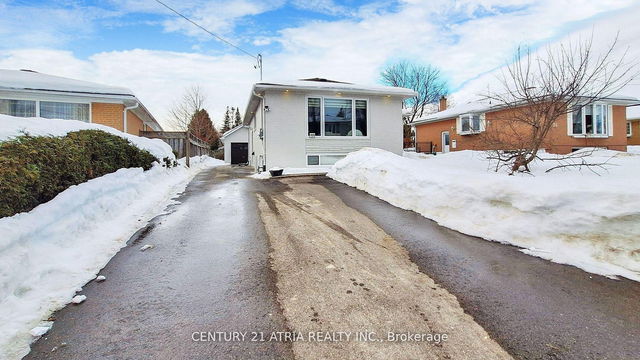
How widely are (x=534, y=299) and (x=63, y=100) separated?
56.0 feet

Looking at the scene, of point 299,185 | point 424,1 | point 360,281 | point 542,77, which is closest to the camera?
point 360,281

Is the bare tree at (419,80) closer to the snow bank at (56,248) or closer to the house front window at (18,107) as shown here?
the house front window at (18,107)

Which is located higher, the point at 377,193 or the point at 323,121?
the point at 323,121

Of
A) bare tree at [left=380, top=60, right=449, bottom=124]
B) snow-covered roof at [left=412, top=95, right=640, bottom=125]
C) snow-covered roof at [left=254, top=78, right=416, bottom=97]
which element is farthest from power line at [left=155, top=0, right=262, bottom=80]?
bare tree at [left=380, top=60, right=449, bottom=124]

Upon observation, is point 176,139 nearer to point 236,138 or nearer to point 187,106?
point 236,138

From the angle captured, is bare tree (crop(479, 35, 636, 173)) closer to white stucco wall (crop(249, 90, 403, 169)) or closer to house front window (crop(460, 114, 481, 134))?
white stucco wall (crop(249, 90, 403, 169))

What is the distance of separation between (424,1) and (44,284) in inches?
498

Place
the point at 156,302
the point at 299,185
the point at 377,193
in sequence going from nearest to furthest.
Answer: the point at 156,302 < the point at 377,193 < the point at 299,185

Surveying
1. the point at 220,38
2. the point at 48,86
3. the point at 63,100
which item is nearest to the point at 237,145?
the point at 220,38

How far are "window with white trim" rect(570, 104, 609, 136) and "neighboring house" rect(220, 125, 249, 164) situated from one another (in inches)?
959

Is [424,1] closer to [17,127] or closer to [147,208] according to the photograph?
[147,208]

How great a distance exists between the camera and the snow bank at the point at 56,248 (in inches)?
90.3

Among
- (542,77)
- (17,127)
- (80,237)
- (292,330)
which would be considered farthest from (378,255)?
(542,77)

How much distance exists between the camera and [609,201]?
12.0ft
